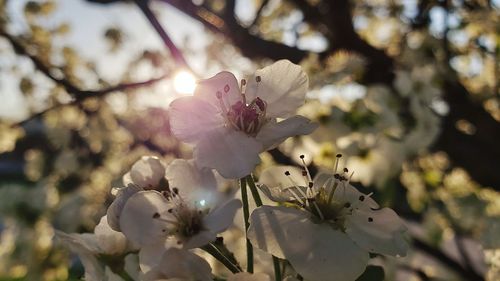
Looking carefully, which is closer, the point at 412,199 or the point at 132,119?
the point at 412,199

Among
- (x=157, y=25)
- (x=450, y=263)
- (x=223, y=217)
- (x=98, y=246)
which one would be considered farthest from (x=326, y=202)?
(x=450, y=263)

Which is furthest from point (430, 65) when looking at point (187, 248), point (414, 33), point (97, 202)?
point (187, 248)

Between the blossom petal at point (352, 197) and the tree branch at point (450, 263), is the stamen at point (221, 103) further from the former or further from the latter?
the tree branch at point (450, 263)

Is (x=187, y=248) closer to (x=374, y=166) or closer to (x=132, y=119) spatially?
(x=374, y=166)

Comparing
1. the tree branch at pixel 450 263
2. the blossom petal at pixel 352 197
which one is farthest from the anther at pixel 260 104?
the tree branch at pixel 450 263

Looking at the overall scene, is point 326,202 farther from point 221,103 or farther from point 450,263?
point 450,263

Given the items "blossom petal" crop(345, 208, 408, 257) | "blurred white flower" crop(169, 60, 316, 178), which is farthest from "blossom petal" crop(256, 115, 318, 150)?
"blossom petal" crop(345, 208, 408, 257)

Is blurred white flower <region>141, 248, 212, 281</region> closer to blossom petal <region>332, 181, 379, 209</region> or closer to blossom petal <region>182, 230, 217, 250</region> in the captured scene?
blossom petal <region>182, 230, 217, 250</region>
